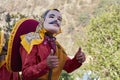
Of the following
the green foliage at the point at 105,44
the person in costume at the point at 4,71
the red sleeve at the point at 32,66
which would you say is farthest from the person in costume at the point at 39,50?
the green foliage at the point at 105,44

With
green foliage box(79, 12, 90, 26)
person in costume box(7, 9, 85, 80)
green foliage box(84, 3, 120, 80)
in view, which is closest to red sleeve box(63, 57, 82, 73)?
person in costume box(7, 9, 85, 80)

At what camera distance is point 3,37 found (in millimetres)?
3281

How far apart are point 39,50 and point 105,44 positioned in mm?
18986

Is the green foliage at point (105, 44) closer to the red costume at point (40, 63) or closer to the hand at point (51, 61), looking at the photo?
the red costume at point (40, 63)

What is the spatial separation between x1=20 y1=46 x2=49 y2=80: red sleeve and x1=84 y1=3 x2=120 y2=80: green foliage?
1721 centimetres

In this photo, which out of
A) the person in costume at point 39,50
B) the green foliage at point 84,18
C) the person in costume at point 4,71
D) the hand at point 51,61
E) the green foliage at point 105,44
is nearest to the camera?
the hand at point 51,61

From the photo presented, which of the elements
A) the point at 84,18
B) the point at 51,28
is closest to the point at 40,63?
the point at 51,28

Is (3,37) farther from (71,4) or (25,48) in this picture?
(71,4)

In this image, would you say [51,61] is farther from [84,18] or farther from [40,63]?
[84,18]

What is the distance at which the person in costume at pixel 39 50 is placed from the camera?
274cm

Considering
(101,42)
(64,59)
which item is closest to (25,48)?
(64,59)

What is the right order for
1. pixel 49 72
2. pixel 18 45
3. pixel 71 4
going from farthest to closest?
pixel 71 4
pixel 18 45
pixel 49 72

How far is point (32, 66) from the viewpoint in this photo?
2727mm

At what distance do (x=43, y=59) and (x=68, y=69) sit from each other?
32cm
